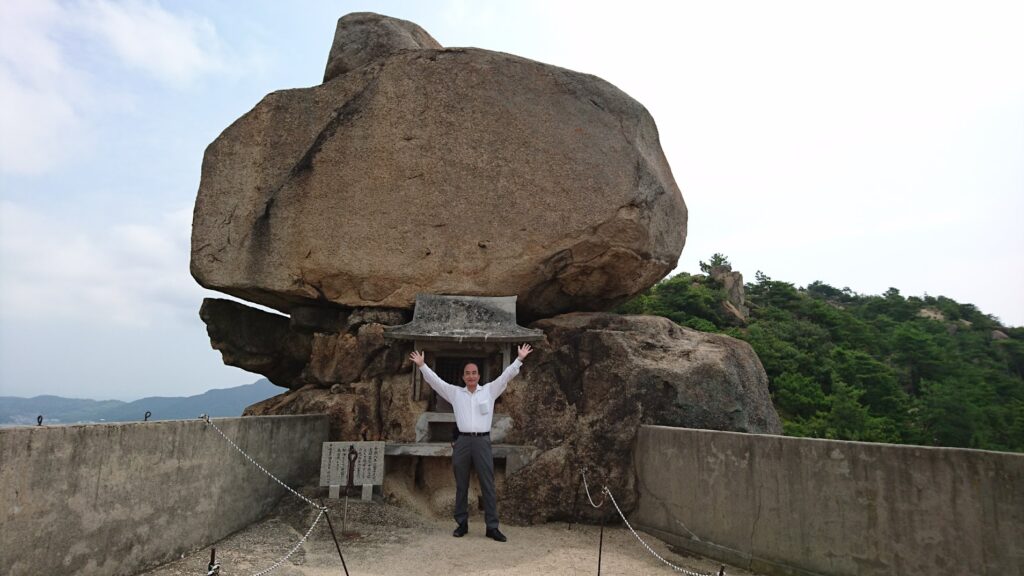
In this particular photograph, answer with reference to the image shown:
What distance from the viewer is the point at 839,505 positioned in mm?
4887

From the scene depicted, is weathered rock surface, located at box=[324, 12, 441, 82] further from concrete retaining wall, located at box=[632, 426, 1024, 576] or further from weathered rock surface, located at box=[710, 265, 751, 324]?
weathered rock surface, located at box=[710, 265, 751, 324]

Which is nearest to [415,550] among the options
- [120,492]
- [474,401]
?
[474,401]

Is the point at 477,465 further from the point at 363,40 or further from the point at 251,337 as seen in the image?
the point at 363,40

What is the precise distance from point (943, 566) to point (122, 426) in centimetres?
619

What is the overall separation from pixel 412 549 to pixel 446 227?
441 cm

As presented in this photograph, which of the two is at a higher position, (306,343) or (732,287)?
(732,287)

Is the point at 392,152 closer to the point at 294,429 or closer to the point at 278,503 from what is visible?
the point at 294,429

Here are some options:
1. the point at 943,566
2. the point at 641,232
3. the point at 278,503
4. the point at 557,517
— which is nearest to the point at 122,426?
the point at 278,503

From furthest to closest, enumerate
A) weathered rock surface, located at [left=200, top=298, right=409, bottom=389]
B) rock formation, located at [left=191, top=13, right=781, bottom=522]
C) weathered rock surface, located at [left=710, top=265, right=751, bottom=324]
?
1. weathered rock surface, located at [left=710, top=265, right=751, bottom=324]
2. weathered rock surface, located at [left=200, top=298, right=409, bottom=389]
3. rock formation, located at [left=191, top=13, right=781, bottom=522]

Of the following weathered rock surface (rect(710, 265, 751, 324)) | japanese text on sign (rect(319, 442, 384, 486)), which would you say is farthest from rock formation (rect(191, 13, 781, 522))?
weathered rock surface (rect(710, 265, 751, 324))

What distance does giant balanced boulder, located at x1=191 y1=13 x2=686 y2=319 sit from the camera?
28.6 feet

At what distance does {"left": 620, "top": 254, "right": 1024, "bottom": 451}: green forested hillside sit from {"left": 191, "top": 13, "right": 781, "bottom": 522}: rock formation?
13.4 meters

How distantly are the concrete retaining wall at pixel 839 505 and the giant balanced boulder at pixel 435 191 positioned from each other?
3.32 meters

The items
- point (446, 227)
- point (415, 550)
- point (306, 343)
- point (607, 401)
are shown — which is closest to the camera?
point (415, 550)
